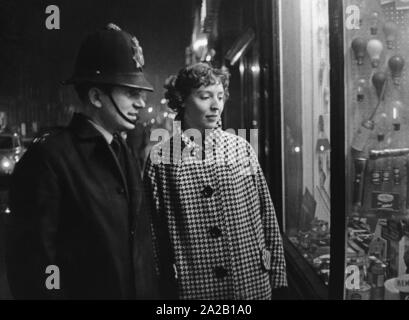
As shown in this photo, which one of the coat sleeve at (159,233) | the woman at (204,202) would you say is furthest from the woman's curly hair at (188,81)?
the coat sleeve at (159,233)

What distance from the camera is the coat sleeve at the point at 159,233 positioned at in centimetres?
250

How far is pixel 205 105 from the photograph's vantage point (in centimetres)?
252

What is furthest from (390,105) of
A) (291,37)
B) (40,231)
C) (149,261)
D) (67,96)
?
(40,231)

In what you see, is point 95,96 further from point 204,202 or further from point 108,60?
point 204,202

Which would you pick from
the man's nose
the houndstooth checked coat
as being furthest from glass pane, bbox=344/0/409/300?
the man's nose

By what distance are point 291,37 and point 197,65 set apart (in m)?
1.59

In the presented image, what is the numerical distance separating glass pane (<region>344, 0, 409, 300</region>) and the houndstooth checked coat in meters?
0.53

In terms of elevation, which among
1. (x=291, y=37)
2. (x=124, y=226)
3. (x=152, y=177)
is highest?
(x=291, y=37)

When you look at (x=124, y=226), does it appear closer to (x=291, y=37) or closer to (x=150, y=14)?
(x=150, y=14)

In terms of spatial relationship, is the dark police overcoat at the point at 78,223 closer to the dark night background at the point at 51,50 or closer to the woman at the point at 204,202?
the woman at the point at 204,202

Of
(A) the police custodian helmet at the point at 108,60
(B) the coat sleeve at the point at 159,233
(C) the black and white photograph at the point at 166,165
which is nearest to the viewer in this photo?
(C) the black and white photograph at the point at 166,165

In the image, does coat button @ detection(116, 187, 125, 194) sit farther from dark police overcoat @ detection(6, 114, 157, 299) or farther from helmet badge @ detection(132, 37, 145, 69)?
helmet badge @ detection(132, 37, 145, 69)

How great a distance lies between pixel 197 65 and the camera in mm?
2535

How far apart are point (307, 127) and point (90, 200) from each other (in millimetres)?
2092
